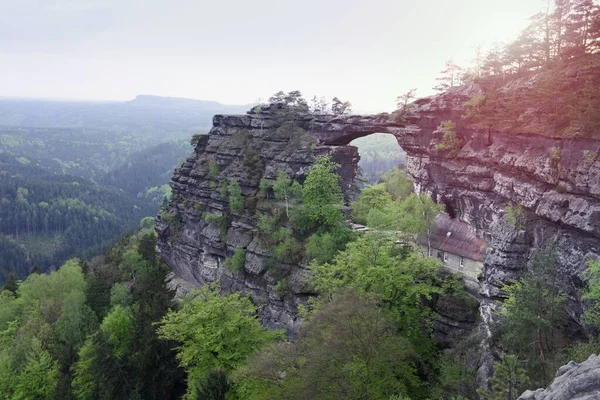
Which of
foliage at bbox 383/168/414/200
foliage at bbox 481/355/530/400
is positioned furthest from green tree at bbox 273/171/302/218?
foliage at bbox 481/355/530/400

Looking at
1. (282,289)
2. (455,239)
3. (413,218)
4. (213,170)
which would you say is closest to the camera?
(455,239)

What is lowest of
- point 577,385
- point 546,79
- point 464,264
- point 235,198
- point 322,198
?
point 464,264

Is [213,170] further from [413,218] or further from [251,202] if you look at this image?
[413,218]

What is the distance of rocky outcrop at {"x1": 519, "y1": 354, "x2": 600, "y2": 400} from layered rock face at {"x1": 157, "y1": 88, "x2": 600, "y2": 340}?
890 centimetres

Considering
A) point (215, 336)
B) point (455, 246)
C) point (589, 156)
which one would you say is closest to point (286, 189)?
point (455, 246)

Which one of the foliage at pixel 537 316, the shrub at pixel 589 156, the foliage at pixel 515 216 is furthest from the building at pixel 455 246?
the shrub at pixel 589 156

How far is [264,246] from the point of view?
42.5 metres

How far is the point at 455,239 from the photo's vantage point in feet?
105

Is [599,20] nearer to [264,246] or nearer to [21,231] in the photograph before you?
[264,246]

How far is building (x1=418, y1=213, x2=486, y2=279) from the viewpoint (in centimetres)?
2984

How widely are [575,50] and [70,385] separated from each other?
42.2m

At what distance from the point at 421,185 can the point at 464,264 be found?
9079 millimetres

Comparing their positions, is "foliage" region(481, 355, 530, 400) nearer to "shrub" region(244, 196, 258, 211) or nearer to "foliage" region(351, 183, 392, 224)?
"foliage" region(351, 183, 392, 224)

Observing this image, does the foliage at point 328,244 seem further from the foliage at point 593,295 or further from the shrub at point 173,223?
the shrub at point 173,223
